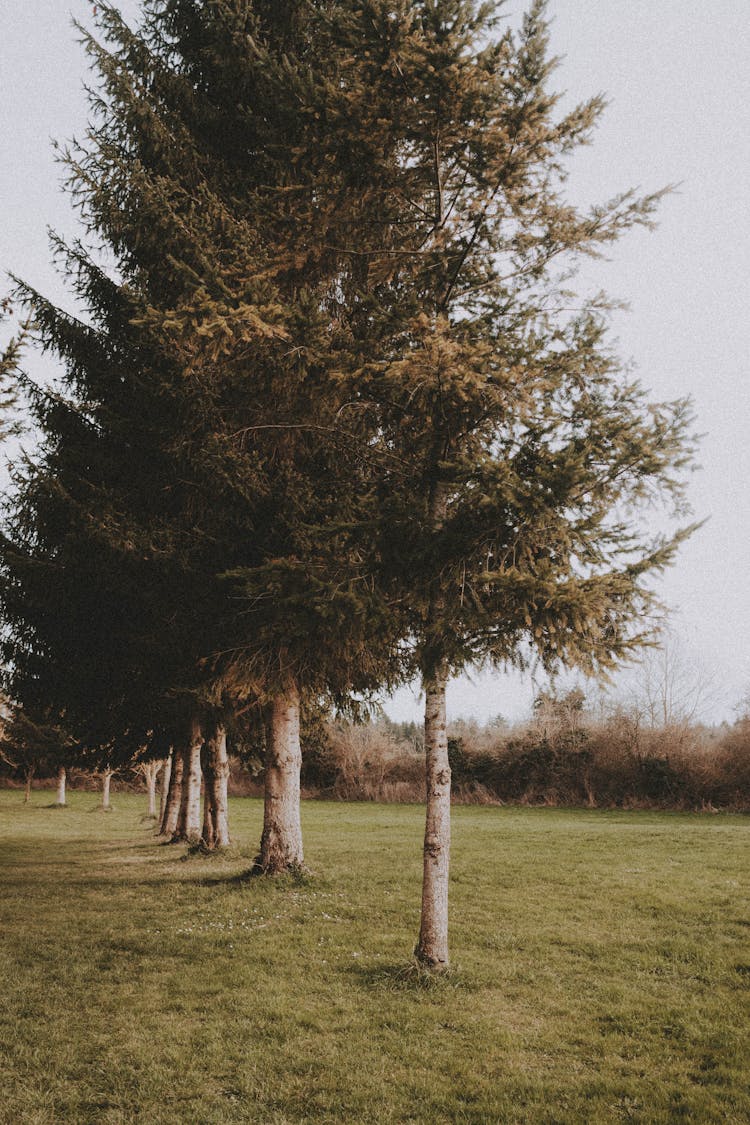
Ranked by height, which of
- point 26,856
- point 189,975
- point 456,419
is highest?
point 456,419

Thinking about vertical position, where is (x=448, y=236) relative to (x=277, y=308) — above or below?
above

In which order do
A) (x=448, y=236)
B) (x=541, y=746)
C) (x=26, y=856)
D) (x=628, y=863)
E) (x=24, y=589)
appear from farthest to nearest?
(x=541, y=746) < (x=26, y=856) < (x=628, y=863) < (x=24, y=589) < (x=448, y=236)

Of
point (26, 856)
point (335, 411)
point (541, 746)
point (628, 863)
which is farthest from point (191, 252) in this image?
point (541, 746)

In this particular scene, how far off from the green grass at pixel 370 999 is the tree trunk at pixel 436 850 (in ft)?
0.94

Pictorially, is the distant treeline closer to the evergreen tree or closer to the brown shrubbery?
the brown shrubbery

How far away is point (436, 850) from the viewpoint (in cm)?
712

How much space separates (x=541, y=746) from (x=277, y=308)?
3248 centimetres

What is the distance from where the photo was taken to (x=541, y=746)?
117 ft

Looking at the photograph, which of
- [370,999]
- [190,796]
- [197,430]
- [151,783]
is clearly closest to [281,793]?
[370,999]

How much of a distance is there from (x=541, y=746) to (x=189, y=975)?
1190 inches

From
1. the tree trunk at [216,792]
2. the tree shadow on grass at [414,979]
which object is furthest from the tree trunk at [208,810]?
the tree shadow on grass at [414,979]

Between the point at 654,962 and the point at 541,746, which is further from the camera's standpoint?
the point at 541,746

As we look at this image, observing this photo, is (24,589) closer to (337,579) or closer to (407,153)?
(337,579)

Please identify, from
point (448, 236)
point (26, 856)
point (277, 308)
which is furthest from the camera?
point (26, 856)
